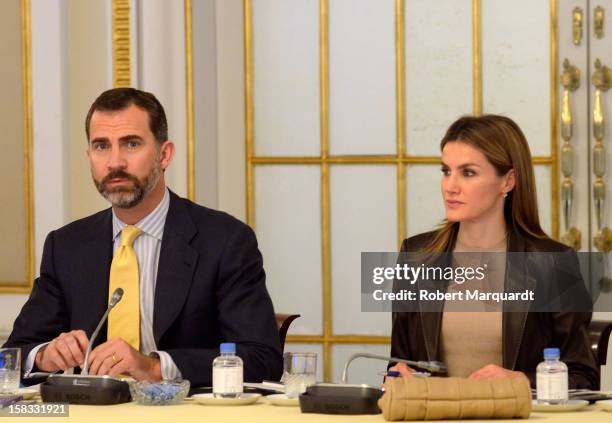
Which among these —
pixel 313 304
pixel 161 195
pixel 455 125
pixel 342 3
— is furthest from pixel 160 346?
pixel 342 3

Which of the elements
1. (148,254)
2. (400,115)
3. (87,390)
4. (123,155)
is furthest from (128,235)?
(400,115)

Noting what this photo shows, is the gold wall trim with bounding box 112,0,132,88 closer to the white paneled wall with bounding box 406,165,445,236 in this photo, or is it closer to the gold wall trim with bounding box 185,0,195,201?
the gold wall trim with bounding box 185,0,195,201

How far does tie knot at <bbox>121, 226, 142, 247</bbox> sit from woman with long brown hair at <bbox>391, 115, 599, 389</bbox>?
0.74 meters

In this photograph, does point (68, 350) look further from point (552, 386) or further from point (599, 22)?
point (599, 22)

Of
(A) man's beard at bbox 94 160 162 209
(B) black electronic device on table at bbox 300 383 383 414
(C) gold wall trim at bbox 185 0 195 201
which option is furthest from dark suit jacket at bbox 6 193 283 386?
(C) gold wall trim at bbox 185 0 195 201

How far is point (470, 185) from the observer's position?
3.52 meters

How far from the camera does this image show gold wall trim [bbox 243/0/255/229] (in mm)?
4949

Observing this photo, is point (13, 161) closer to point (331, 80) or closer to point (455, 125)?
point (331, 80)

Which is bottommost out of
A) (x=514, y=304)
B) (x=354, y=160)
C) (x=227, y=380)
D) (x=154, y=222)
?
(x=227, y=380)

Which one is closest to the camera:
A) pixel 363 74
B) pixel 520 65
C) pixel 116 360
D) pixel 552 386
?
pixel 552 386

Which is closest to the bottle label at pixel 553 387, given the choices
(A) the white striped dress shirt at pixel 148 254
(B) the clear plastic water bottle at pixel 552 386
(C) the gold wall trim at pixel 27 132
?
(B) the clear plastic water bottle at pixel 552 386

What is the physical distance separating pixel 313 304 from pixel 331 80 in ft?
2.79

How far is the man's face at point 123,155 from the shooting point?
3.35m

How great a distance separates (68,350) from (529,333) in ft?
3.89
